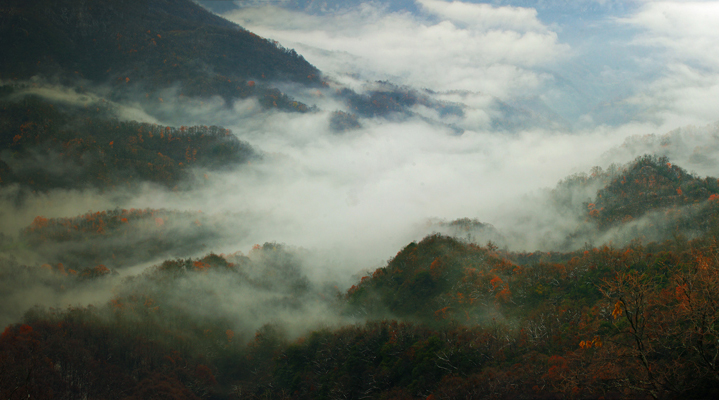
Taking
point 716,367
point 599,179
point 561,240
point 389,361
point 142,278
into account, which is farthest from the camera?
point 599,179

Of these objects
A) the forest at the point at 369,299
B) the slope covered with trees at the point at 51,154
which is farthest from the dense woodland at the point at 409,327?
the slope covered with trees at the point at 51,154

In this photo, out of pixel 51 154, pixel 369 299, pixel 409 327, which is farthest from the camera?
pixel 51 154

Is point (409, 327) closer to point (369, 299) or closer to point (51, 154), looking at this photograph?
point (369, 299)

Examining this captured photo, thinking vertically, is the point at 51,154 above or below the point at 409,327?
above

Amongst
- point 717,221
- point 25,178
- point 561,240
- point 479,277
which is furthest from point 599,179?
point 25,178

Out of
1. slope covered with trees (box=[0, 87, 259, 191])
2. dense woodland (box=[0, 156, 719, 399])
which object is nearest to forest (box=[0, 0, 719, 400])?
dense woodland (box=[0, 156, 719, 399])

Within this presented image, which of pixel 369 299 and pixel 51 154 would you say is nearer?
pixel 369 299

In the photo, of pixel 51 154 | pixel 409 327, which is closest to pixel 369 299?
pixel 409 327

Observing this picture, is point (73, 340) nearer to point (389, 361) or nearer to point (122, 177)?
point (389, 361)

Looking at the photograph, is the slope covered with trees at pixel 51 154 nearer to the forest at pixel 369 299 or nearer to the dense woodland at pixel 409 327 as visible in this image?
the forest at pixel 369 299

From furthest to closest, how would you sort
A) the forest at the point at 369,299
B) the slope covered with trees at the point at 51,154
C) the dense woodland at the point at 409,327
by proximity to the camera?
the slope covered with trees at the point at 51,154 < the dense woodland at the point at 409,327 < the forest at the point at 369,299

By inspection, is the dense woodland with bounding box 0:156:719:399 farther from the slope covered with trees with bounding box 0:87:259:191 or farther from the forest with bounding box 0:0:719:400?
the slope covered with trees with bounding box 0:87:259:191
